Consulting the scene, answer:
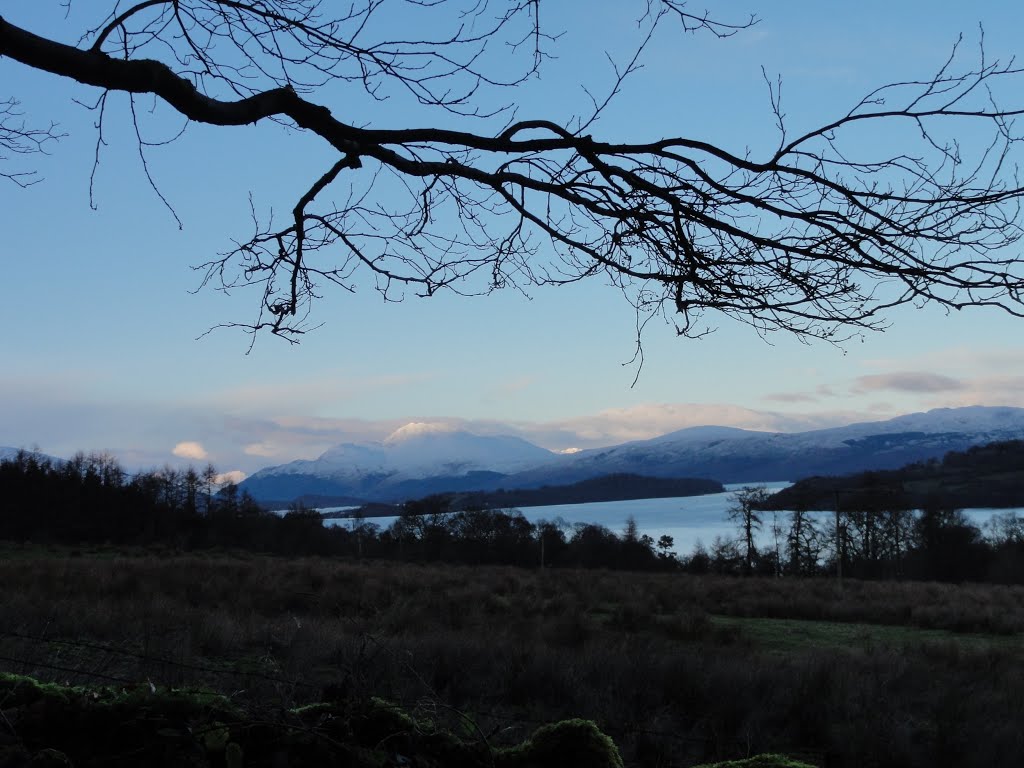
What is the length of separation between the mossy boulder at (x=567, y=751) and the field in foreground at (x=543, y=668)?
162mm

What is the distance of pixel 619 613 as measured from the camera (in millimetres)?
12891

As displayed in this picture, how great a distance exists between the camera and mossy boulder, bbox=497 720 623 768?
7.38 feet

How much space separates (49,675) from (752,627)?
11.1m

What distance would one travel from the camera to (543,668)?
693 cm

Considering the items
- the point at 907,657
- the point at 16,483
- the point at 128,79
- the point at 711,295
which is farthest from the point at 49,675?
the point at 16,483

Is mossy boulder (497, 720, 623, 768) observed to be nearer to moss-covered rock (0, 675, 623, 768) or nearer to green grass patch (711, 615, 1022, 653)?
moss-covered rock (0, 675, 623, 768)

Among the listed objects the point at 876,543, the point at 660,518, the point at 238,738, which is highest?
the point at 238,738

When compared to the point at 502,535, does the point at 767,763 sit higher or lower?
higher

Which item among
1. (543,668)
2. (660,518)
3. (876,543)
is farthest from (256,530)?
(660,518)

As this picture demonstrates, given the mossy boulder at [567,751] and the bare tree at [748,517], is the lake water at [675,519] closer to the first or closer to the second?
the bare tree at [748,517]

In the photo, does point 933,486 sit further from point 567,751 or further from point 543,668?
point 567,751

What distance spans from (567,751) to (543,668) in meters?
4.87

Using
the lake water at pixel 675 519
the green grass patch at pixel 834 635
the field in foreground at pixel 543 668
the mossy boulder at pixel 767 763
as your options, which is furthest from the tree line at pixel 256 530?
the mossy boulder at pixel 767 763

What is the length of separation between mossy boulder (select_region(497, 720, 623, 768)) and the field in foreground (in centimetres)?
16
